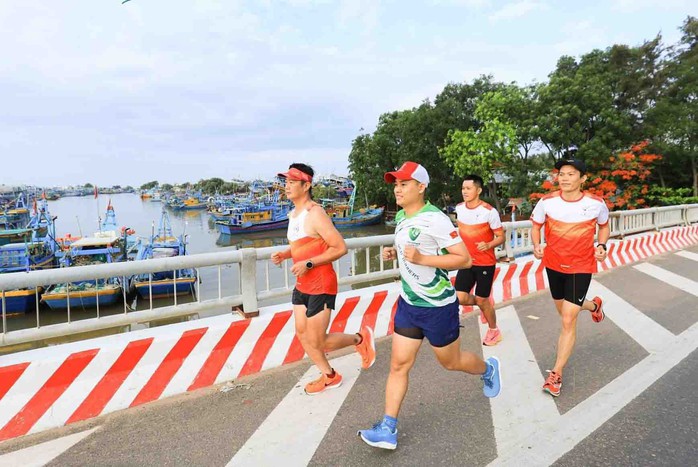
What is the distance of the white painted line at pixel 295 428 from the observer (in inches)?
111

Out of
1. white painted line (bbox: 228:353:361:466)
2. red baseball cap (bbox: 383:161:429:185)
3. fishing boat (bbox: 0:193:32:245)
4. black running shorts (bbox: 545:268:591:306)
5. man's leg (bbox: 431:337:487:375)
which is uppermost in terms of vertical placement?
red baseball cap (bbox: 383:161:429:185)

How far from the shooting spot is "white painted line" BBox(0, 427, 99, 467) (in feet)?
9.30

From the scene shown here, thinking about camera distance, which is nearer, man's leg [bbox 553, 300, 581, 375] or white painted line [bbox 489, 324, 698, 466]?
white painted line [bbox 489, 324, 698, 466]

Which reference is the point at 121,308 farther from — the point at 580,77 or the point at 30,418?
A: the point at 580,77

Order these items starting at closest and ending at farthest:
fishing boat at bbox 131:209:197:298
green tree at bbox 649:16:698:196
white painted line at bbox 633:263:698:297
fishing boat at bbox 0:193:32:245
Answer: white painted line at bbox 633:263:698:297 < green tree at bbox 649:16:698:196 < fishing boat at bbox 131:209:197:298 < fishing boat at bbox 0:193:32:245

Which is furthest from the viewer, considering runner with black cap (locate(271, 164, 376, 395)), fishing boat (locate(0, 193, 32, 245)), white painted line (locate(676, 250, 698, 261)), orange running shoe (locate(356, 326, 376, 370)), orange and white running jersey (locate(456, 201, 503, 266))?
fishing boat (locate(0, 193, 32, 245))

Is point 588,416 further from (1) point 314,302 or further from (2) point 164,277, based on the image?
(2) point 164,277

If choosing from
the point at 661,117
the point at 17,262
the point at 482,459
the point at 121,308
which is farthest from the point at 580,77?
the point at 17,262

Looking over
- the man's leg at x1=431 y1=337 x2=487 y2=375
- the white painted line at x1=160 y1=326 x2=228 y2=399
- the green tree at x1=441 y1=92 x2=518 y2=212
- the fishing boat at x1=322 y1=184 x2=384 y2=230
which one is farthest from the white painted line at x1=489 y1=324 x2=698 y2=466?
the fishing boat at x1=322 y1=184 x2=384 y2=230

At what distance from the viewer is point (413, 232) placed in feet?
9.00

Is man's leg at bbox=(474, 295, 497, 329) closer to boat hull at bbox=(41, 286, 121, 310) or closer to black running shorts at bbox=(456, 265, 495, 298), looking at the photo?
black running shorts at bbox=(456, 265, 495, 298)

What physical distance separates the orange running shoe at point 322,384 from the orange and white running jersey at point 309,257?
2.61 ft

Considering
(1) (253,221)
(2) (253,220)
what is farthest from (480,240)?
(2) (253,220)

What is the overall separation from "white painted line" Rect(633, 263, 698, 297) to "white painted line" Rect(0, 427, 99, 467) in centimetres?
836
